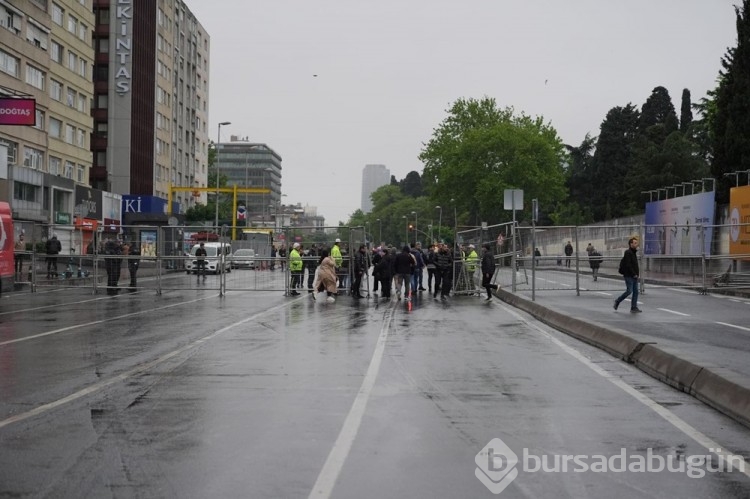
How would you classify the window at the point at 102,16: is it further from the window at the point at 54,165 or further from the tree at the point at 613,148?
the tree at the point at 613,148

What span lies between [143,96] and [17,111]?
49.0m

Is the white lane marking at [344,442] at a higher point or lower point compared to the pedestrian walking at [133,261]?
lower

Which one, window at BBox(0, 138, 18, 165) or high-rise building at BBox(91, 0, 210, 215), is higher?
high-rise building at BBox(91, 0, 210, 215)

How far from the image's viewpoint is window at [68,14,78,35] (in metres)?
62.1

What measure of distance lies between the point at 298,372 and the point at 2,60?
152 feet

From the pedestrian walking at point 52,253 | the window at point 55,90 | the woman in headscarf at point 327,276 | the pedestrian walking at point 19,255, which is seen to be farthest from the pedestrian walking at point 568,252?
the window at point 55,90

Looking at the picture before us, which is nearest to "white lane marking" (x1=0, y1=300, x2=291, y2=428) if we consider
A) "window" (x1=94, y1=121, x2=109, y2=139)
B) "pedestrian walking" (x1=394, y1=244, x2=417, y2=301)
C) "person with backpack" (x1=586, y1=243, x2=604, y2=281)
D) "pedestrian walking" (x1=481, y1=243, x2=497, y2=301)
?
"pedestrian walking" (x1=394, y1=244, x2=417, y2=301)

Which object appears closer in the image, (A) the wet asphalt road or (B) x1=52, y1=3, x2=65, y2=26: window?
(A) the wet asphalt road

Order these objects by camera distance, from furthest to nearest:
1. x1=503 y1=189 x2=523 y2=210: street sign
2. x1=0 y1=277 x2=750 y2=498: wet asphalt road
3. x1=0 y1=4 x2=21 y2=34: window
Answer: x1=0 y1=4 x2=21 y2=34: window → x1=503 y1=189 x2=523 y2=210: street sign → x1=0 y1=277 x2=750 y2=498: wet asphalt road

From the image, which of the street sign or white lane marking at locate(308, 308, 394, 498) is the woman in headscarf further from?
white lane marking at locate(308, 308, 394, 498)

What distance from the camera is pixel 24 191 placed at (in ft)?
171

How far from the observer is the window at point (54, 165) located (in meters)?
59.0

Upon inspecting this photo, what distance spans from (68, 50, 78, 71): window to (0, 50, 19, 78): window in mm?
9774

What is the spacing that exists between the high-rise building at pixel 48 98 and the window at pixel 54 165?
0.07 meters
